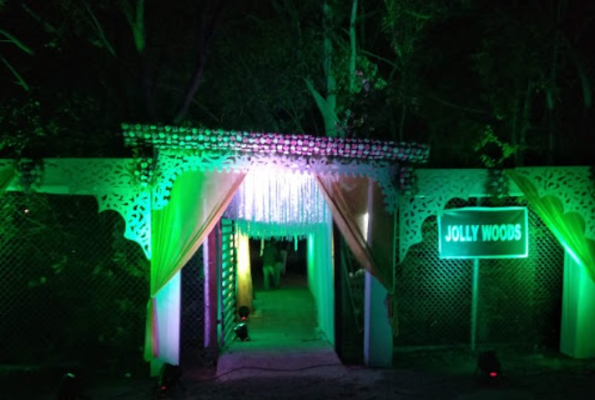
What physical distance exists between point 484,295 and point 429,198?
6.68ft

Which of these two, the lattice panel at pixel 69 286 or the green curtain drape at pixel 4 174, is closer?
the green curtain drape at pixel 4 174

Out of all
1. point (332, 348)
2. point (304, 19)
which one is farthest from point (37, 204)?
point (304, 19)

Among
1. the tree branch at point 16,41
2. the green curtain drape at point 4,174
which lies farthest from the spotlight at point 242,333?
the tree branch at point 16,41

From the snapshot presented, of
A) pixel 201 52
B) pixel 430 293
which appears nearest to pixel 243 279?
→ pixel 430 293

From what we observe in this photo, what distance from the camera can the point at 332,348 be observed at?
26.3 feet

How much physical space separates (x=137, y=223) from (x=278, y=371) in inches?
108

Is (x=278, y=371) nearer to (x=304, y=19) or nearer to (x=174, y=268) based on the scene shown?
(x=174, y=268)

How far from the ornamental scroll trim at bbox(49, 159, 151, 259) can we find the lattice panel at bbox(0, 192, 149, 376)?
941 millimetres

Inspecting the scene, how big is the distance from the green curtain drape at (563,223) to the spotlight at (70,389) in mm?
6243

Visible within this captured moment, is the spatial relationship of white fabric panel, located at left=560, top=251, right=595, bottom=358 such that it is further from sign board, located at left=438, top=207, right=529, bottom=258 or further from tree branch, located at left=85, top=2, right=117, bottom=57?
tree branch, located at left=85, top=2, right=117, bottom=57

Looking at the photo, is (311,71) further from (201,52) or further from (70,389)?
(70,389)

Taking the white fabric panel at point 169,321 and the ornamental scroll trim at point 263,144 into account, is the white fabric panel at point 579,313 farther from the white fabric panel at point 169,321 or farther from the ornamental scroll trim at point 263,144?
the white fabric panel at point 169,321

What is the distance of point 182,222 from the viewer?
21.5 feet

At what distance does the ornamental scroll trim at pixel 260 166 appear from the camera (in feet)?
21.2
